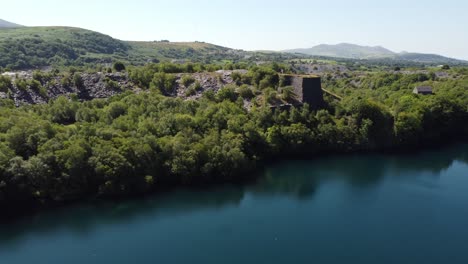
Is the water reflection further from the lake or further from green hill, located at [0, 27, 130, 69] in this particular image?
green hill, located at [0, 27, 130, 69]

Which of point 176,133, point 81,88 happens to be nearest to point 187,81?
point 81,88

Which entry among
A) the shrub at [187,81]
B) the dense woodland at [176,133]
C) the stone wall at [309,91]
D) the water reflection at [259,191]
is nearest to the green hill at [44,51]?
the dense woodland at [176,133]

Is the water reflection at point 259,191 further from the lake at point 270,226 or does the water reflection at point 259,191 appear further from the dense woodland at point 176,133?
the dense woodland at point 176,133

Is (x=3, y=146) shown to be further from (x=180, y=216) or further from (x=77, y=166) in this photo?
(x=180, y=216)

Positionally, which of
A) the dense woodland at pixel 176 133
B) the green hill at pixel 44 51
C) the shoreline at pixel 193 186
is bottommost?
the shoreline at pixel 193 186

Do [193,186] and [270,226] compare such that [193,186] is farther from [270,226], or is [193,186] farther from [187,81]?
[187,81]

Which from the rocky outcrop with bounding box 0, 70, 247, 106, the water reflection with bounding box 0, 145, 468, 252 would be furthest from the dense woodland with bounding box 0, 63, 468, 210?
the water reflection with bounding box 0, 145, 468, 252

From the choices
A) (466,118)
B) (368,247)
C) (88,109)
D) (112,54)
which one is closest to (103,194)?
(88,109)
